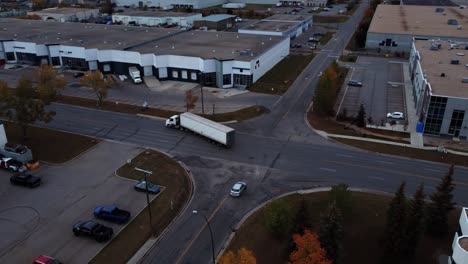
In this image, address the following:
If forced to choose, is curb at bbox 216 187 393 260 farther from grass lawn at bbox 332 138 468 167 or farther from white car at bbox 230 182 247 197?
grass lawn at bbox 332 138 468 167

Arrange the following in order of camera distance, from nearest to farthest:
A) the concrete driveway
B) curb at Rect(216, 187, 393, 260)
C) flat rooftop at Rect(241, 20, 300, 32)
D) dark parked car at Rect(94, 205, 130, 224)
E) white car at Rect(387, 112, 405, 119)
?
the concrete driveway, curb at Rect(216, 187, 393, 260), dark parked car at Rect(94, 205, 130, 224), white car at Rect(387, 112, 405, 119), flat rooftop at Rect(241, 20, 300, 32)

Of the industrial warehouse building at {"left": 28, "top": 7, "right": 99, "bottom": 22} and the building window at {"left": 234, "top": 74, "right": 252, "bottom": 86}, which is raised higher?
the industrial warehouse building at {"left": 28, "top": 7, "right": 99, "bottom": 22}

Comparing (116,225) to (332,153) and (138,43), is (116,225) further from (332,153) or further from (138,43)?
(138,43)

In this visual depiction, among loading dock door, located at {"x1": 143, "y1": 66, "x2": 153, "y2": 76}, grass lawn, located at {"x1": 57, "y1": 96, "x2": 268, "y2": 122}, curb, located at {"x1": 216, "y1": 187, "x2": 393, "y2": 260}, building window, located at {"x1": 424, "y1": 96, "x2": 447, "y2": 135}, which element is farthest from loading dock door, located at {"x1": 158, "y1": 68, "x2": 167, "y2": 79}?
building window, located at {"x1": 424, "y1": 96, "x2": 447, "y2": 135}

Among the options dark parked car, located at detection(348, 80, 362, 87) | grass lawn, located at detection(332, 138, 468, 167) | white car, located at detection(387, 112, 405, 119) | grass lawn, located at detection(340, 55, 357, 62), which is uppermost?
grass lawn, located at detection(340, 55, 357, 62)

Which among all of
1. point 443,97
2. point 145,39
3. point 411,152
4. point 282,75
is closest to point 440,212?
point 411,152

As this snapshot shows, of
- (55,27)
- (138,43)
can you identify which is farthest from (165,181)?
(55,27)
